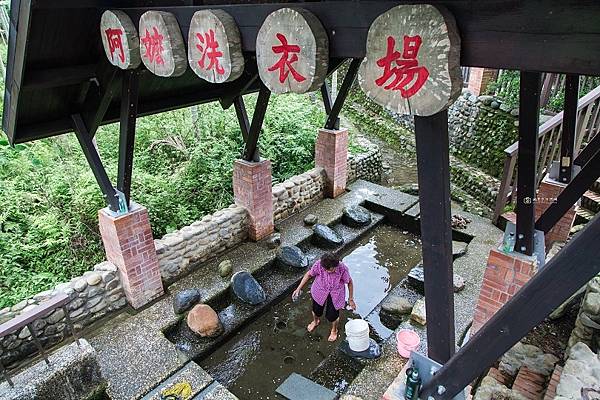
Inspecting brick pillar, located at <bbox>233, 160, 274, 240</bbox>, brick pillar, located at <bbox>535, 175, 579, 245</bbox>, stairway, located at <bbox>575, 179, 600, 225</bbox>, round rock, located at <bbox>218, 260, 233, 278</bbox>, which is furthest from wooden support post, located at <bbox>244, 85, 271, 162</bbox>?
stairway, located at <bbox>575, 179, 600, 225</bbox>

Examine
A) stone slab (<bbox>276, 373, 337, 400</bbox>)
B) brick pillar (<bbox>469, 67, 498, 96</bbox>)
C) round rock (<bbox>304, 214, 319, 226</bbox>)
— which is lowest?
stone slab (<bbox>276, 373, 337, 400</bbox>)

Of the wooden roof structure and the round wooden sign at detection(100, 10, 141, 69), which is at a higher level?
the round wooden sign at detection(100, 10, 141, 69)

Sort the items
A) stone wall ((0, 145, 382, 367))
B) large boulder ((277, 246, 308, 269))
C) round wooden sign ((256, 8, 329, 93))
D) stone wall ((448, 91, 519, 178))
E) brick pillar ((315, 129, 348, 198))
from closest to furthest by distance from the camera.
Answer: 1. round wooden sign ((256, 8, 329, 93))
2. stone wall ((0, 145, 382, 367))
3. large boulder ((277, 246, 308, 269))
4. brick pillar ((315, 129, 348, 198))
5. stone wall ((448, 91, 519, 178))

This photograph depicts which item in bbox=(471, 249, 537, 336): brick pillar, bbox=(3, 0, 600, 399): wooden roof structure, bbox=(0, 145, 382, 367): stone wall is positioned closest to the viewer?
bbox=(3, 0, 600, 399): wooden roof structure

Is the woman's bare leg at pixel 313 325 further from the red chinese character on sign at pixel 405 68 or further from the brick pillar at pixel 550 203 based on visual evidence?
the red chinese character on sign at pixel 405 68

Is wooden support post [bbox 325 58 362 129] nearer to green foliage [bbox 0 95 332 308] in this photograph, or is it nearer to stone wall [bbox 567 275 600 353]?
green foliage [bbox 0 95 332 308]

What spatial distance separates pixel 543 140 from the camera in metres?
5.30

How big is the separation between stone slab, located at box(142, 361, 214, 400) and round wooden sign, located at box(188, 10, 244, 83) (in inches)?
125

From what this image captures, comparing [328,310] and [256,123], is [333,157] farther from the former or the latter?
[328,310]

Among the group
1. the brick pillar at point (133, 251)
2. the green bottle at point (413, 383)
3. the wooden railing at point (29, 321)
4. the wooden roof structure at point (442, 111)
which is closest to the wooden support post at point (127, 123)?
the wooden roof structure at point (442, 111)

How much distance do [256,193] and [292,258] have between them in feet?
3.96

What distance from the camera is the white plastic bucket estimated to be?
428 cm

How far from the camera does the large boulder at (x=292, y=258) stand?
591 cm

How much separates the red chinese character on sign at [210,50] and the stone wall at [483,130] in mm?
7536
